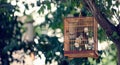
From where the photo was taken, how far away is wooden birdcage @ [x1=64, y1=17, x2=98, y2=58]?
20.8 feet

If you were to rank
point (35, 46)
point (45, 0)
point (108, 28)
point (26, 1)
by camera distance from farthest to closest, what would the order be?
point (35, 46) < point (26, 1) < point (45, 0) < point (108, 28)

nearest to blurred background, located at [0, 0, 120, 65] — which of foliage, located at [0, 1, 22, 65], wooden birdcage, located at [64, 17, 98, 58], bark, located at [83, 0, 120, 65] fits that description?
foliage, located at [0, 1, 22, 65]

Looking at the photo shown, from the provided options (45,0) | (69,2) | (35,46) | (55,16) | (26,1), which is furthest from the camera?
(35,46)

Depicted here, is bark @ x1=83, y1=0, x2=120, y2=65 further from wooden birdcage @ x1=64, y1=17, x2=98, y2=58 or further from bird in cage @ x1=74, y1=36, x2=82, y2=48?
bird in cage @ x1=74, y1=36, x2=82, y2=48

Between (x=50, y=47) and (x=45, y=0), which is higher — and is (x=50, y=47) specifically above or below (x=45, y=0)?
below

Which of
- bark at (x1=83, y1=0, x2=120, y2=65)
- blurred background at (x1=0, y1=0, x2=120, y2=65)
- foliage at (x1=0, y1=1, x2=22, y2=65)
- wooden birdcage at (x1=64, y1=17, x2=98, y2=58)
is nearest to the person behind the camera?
bark at (x1=83, y1=0, x2=120, y2=65)

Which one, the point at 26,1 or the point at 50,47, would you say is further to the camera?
the point at 50,47

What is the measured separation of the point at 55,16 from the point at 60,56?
888 millimetres

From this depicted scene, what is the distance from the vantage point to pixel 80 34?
257 inches

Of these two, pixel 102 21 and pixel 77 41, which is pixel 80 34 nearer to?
pixel 77 41

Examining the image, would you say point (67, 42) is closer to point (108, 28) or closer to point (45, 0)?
point (45, 0)

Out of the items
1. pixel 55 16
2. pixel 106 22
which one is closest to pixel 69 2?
pixel 106 22

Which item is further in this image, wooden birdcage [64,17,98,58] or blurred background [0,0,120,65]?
blurred background [0,0,120,65]

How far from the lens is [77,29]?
256 inches
